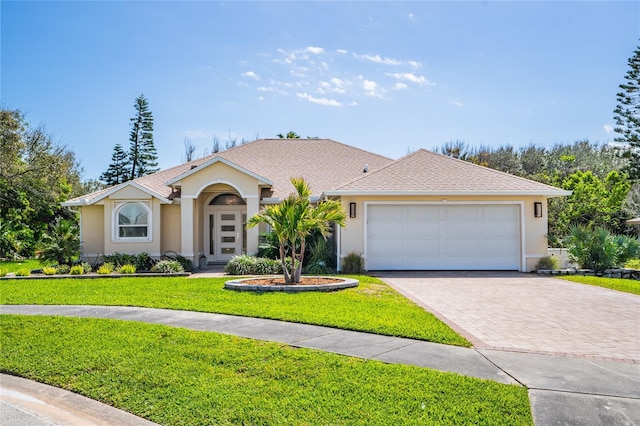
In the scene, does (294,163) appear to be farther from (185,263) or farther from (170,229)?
(185,263)

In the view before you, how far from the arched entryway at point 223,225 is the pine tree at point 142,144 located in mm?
24175

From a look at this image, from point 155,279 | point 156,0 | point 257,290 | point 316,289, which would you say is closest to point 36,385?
point 257,290

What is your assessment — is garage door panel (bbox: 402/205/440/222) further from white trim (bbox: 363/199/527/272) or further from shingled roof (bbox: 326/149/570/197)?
shingled roof (bbox: 326/149/570/197)

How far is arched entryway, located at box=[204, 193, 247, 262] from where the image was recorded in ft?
65.0

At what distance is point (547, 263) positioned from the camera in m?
15.9

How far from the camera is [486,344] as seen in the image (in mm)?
6539

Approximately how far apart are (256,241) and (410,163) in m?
7.09

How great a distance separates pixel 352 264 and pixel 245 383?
1084 centimetres

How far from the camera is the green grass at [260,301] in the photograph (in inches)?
293

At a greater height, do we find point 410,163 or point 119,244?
point 410,163

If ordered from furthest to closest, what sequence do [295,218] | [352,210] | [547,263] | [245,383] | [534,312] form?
[352,210] → [547,263] → [295,218] → [534,312] → [245,383]

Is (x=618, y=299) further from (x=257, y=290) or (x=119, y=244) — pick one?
(x=119, y=244)

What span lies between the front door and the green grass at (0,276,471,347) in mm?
6001

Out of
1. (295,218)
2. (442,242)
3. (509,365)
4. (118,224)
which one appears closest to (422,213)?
(442,242)
